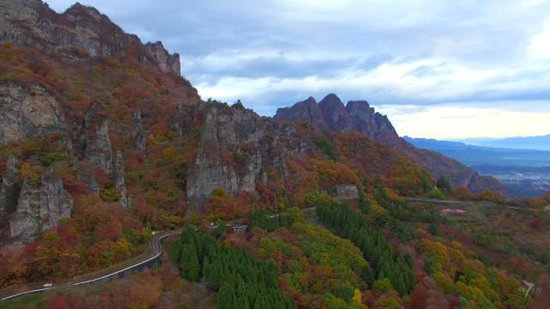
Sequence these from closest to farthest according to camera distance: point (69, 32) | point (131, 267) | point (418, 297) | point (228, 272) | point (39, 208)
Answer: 1. point (228, 272)
2. point (131, 267)
3. point (39, 208)
4. point (418, 297)
5. point (69, 32)

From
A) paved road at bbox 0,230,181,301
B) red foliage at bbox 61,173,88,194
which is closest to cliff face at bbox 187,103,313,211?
paved road at bbox 0,230,181,301

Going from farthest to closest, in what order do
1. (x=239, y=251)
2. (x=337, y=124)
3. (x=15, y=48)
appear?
(x=337, y=124)
(x=15, y=48)
(x=239, y=251)

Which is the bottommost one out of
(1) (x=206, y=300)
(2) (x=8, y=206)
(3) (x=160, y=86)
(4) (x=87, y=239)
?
(1) (x=206, y=300)

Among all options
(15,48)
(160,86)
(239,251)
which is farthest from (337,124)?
(239,251)

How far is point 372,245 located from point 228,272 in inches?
926

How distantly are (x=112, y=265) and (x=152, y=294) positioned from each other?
8.27 meters

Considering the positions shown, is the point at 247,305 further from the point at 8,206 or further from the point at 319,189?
the point at 319,189

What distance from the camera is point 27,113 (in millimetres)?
66000

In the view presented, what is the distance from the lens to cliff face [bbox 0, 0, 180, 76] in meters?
89.3

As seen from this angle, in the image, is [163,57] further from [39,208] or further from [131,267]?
[131,267]

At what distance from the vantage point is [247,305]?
45.2 m

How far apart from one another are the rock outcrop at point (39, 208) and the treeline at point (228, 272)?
11.8 meters

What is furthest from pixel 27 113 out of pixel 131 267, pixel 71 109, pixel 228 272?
pixel 228 272

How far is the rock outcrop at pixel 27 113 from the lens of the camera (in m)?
63.3
